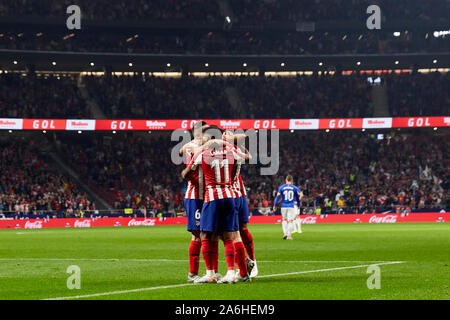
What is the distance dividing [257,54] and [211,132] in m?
50.3

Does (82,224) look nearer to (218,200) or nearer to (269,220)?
(269,220)

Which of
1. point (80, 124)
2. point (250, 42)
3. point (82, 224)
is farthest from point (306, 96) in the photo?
point (82, 224)

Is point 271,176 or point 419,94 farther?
point 419,94

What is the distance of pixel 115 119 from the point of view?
5516 centimetres

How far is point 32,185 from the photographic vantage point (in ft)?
163

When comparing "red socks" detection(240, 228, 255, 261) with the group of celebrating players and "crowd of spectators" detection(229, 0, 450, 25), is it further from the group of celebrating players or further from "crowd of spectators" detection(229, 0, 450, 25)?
"crowd of spectators" detection(229, 0, 450, 25)

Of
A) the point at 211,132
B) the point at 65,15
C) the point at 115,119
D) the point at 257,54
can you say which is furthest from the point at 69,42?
the point at 211,132

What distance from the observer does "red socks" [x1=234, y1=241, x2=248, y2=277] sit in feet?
37.4

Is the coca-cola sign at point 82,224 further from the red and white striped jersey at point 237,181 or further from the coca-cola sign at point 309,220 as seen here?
the red and white striped jersey at point 237,181

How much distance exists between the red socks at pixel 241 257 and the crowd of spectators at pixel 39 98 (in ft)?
148

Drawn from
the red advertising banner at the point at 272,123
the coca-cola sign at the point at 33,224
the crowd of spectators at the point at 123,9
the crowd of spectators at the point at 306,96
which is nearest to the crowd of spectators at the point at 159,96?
the red advertising banner at the point at 272,123

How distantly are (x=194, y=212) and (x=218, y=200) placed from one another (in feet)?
2.95

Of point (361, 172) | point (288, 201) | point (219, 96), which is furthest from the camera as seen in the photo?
point (219, 96)

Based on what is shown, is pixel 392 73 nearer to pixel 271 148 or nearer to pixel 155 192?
pixel 271 148
